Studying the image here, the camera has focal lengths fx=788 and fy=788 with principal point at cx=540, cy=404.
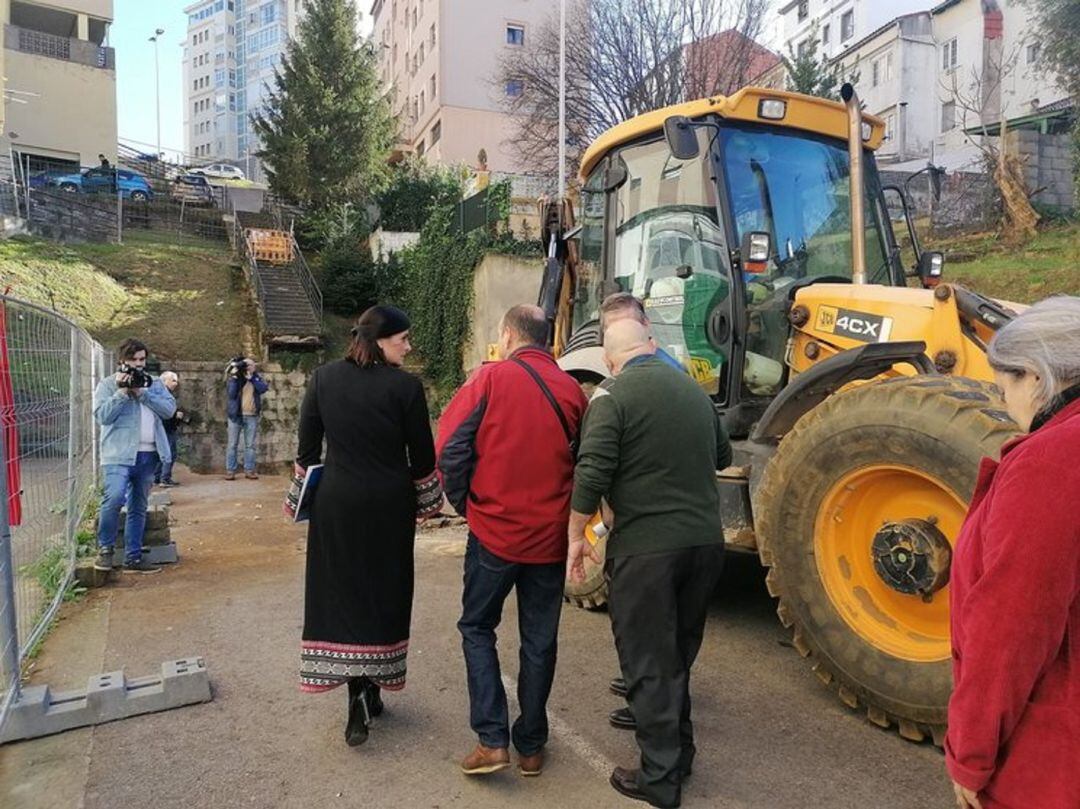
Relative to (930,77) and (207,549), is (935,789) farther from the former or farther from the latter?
(930,77)

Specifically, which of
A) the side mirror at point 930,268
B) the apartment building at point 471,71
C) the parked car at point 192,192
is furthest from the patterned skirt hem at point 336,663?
the apartment building at point 471,71

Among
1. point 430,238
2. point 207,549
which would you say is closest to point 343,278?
point 430,238

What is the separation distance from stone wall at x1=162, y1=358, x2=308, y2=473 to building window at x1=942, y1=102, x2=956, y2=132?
29032 mm

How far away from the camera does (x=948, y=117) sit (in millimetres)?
→ 32625

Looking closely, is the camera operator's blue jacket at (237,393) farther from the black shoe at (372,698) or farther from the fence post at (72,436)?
the black shoe at (372,698)

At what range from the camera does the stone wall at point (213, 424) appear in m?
16.0

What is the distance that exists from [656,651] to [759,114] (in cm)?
323

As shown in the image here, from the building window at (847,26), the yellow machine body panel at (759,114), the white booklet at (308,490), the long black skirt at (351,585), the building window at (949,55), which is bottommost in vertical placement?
the long black skirt at (351,585)

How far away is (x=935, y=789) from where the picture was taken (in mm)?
3072

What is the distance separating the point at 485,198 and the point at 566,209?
36.8ft

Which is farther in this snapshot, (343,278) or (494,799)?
(343,278)

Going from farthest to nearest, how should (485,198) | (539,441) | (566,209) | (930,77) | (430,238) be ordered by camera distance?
(930,77)
(430,238)
(485,198)
(566,209)
(539,441)

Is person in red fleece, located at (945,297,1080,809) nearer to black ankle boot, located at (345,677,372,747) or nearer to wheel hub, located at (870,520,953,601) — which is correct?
wheel hub, located at (870,520,953,601)

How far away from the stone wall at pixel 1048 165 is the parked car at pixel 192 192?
24.6 m
